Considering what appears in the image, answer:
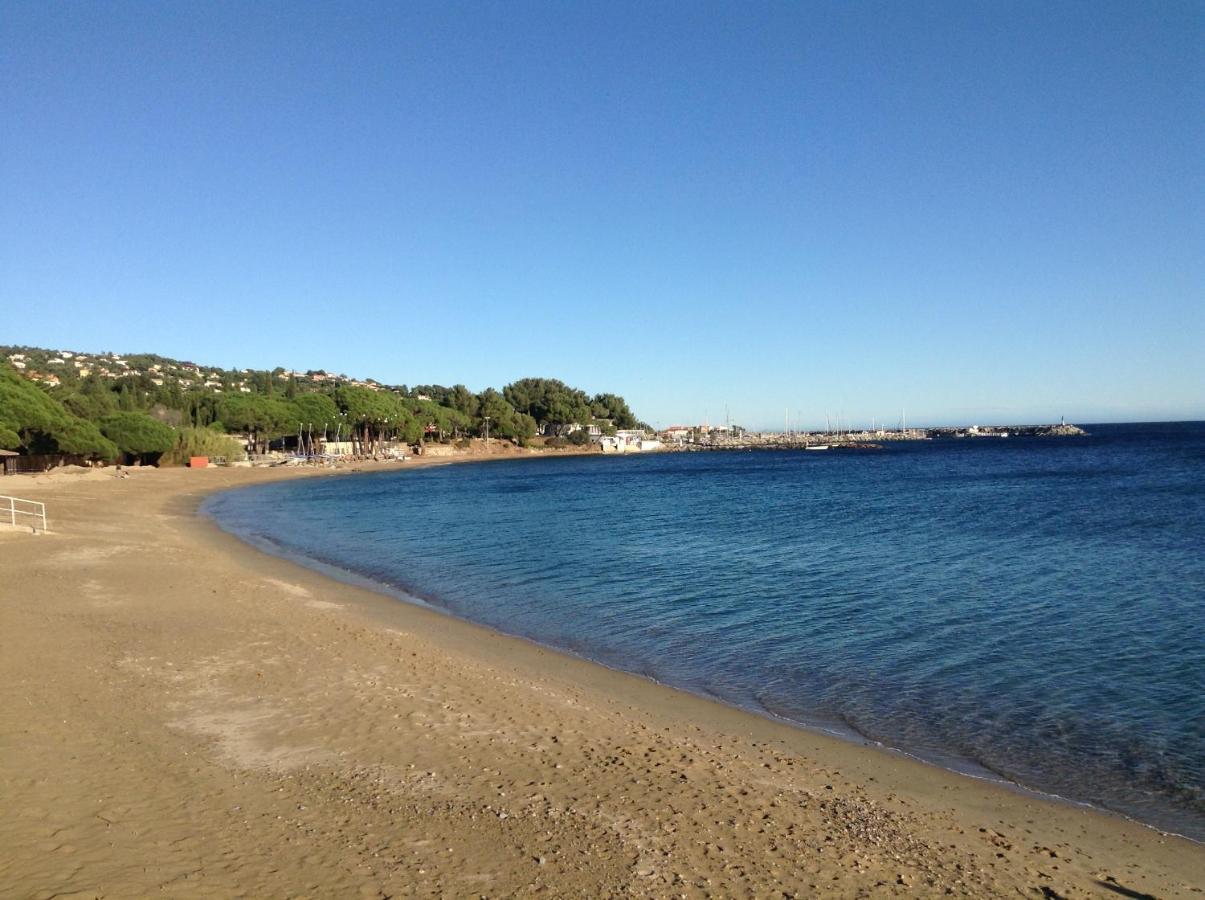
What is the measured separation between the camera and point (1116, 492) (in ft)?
179

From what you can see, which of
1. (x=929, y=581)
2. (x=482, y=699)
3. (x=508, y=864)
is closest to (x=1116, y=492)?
(x=929, y=581)

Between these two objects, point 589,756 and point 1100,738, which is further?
point 1100,738

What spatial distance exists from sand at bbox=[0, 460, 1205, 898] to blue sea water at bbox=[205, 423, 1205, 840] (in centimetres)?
136

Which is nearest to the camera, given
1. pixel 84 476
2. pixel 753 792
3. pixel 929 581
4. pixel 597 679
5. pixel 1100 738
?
pixel 753 792

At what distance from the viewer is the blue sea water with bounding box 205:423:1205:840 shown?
11000 millimetres

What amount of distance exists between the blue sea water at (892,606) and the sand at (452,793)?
Answer: 1.36m

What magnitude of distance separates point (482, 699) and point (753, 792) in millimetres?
4394

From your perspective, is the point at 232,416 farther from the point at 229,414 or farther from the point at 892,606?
the point at 892,606

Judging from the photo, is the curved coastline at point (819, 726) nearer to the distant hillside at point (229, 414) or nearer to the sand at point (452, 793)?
the sand at point (452, 793)

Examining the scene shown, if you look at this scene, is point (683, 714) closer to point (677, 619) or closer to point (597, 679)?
point (597, 679)

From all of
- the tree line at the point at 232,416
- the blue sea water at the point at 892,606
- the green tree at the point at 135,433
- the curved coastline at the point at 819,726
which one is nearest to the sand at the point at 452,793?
the curved coastline at the point at 819,726

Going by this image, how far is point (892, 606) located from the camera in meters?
19.8

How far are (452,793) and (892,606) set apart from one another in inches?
579

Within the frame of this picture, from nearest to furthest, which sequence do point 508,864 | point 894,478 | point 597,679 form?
Result: point 508,864
point 597,679
point 894,478
